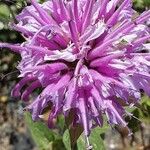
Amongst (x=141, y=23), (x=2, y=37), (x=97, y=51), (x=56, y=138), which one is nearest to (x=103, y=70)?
(x=97, y=51)

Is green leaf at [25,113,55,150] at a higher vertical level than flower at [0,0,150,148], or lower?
lower

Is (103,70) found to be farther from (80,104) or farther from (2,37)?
(2,37)

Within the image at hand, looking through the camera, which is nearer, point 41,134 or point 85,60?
point 85,60

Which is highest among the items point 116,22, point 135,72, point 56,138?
point 116,22

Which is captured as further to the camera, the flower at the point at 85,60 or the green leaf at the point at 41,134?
the green leaf at the point at 41,134

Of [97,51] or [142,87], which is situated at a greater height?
[97,51]
